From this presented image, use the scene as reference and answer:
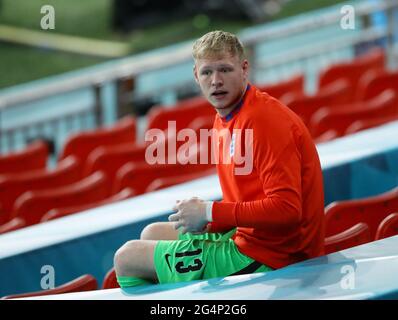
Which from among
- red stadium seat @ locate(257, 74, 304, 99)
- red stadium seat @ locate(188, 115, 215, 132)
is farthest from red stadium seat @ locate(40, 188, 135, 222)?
red stadium seat @ locate(257, 74, 304, 99)

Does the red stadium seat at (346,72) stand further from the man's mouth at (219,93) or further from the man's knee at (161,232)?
the man's mouth at (219,93)

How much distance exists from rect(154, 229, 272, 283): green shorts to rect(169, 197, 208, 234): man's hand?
17cm

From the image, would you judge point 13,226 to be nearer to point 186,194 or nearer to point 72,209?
point 72,209

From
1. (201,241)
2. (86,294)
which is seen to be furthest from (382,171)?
(86,294)

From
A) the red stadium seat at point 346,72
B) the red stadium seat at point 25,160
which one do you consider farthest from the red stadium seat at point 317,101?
the red stadium seat at point 25,160

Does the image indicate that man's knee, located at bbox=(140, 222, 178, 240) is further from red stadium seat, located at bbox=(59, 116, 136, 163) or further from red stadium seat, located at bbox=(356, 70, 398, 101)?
red stadium seat, located at bbox=(356, 70, 398, 101)

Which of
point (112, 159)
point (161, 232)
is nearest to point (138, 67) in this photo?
point (112, 159)

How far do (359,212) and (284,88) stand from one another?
129 inches

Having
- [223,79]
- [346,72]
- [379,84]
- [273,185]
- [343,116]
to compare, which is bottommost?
[273,185]

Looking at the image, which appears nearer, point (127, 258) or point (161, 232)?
point (127, 258)

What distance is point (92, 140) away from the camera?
6309mm

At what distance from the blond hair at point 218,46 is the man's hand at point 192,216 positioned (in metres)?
0.45

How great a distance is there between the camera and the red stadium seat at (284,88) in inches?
268
